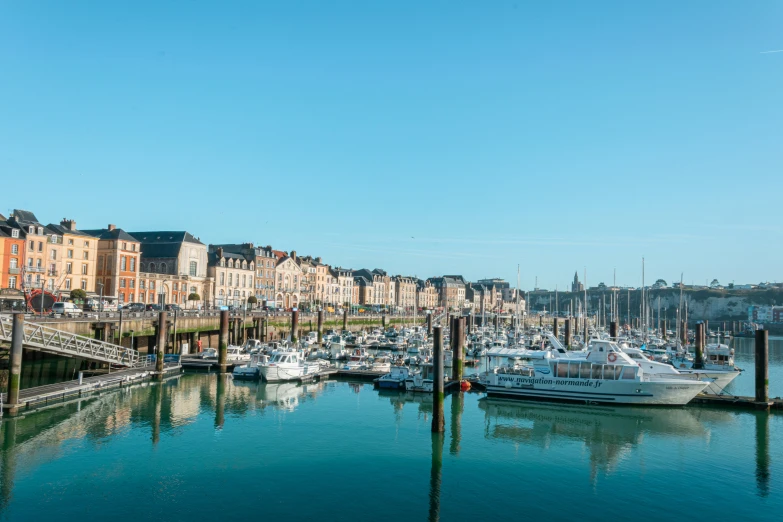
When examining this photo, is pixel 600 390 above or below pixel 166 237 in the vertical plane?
below

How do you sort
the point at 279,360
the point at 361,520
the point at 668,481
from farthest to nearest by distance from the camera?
the point at 279,360 → the point at 668,481 → the point at 361,520

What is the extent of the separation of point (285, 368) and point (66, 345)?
54.5 ft

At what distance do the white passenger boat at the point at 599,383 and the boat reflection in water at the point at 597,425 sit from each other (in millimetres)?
729

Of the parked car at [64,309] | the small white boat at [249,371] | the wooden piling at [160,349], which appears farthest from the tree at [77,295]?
the small white boat at [249,371]

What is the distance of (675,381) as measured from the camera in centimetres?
4069

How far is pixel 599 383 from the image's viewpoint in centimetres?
4169

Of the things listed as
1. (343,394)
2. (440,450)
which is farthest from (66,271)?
(440,450)

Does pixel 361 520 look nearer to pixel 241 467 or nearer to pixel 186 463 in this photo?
pixel 241 467

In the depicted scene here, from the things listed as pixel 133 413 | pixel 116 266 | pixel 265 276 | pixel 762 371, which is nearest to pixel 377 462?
pixel 133 413

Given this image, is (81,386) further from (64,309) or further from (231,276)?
(231,276)

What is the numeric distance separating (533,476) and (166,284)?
79466 mm

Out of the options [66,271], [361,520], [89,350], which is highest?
[66,271]

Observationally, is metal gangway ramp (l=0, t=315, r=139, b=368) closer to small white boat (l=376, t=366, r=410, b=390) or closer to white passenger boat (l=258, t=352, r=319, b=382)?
white passenger boat (l=258, t=352, r=319, b=382)

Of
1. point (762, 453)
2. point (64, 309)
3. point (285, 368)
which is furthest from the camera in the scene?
point (64, 309)
